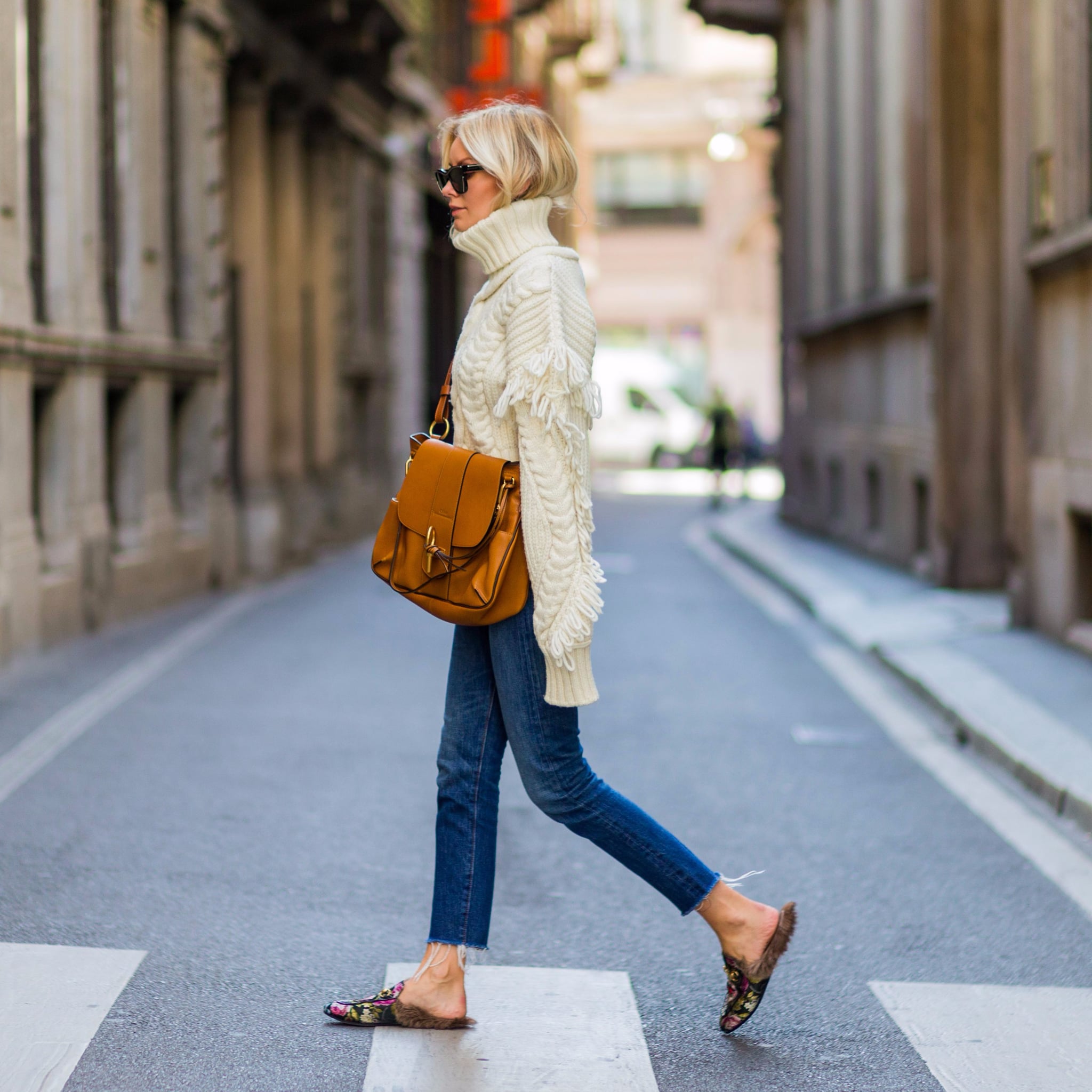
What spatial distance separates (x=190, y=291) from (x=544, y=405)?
1205 cm

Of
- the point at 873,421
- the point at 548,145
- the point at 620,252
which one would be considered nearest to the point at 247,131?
the point at 873,421

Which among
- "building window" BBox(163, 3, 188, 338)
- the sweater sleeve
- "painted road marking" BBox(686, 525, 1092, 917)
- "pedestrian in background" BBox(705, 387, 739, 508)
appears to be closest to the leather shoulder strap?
the sweater sleeve

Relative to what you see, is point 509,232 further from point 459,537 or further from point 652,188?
point 652,188

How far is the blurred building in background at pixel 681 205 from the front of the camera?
5609cm

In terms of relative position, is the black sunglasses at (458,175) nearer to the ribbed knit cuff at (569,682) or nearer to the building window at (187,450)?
the ribbed knit cuff at (569,682)

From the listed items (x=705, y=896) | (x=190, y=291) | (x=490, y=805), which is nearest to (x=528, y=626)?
(x=490, y=805)

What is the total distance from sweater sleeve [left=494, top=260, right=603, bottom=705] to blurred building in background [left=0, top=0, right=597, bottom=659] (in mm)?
6797

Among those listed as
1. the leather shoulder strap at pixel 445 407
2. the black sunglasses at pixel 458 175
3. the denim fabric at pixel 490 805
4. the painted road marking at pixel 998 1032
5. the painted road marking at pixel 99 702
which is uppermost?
the black sunglasses at pixel 458 175

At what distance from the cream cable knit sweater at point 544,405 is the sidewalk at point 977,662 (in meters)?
3.05

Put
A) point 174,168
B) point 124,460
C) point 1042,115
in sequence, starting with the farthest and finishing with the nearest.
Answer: point 174,168 → point 124,460 → point 1042,115

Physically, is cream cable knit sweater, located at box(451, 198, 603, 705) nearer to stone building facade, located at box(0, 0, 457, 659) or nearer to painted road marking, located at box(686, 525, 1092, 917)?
painted road marking, located at box(686, 525, 1092, 917)

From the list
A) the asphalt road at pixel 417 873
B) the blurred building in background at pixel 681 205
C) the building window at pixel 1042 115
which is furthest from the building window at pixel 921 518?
the blurred building in background at pixel 681 205

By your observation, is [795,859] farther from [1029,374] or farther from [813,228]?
[813,228]

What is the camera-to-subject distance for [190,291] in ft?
49.6
